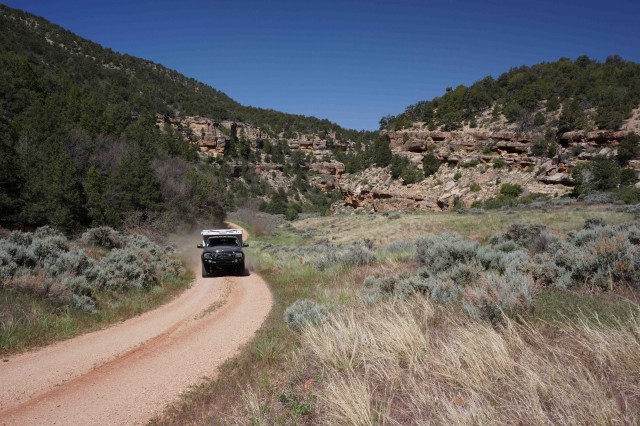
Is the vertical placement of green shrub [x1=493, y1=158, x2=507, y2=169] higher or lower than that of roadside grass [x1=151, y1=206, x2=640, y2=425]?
higher

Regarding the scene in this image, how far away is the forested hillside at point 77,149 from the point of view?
23.4m

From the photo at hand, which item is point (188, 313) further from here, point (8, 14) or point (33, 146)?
point (8, 14)

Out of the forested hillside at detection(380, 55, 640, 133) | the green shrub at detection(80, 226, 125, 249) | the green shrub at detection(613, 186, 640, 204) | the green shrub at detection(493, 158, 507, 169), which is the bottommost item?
the green shrub at detection(80, 226, 125, 249)

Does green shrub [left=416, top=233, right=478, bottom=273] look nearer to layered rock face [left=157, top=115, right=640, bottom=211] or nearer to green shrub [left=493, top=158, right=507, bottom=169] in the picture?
layered rock face [left=157, top=115, right=640, bottom=211]

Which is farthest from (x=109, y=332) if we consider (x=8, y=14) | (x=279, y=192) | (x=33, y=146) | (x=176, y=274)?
(x=8, y=14)

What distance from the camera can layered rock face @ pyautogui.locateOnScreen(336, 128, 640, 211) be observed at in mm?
39406

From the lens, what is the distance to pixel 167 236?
32.0m

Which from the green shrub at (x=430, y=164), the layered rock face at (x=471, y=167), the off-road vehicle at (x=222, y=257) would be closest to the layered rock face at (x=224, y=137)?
the layered rock face at (x=471, y=167)

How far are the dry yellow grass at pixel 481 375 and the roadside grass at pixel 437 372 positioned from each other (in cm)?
1

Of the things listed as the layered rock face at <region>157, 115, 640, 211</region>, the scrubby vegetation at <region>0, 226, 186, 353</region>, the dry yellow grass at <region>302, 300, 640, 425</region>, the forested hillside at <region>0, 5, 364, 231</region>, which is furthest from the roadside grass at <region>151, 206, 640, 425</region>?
the layered rock face at <region>157, 115, 640, 211</region>

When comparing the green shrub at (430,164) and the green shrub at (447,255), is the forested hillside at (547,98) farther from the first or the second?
the green shrub at (447,255)

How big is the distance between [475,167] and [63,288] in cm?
4746

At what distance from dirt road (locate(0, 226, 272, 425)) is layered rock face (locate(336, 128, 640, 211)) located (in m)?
39.5

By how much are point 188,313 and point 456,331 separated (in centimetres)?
813
